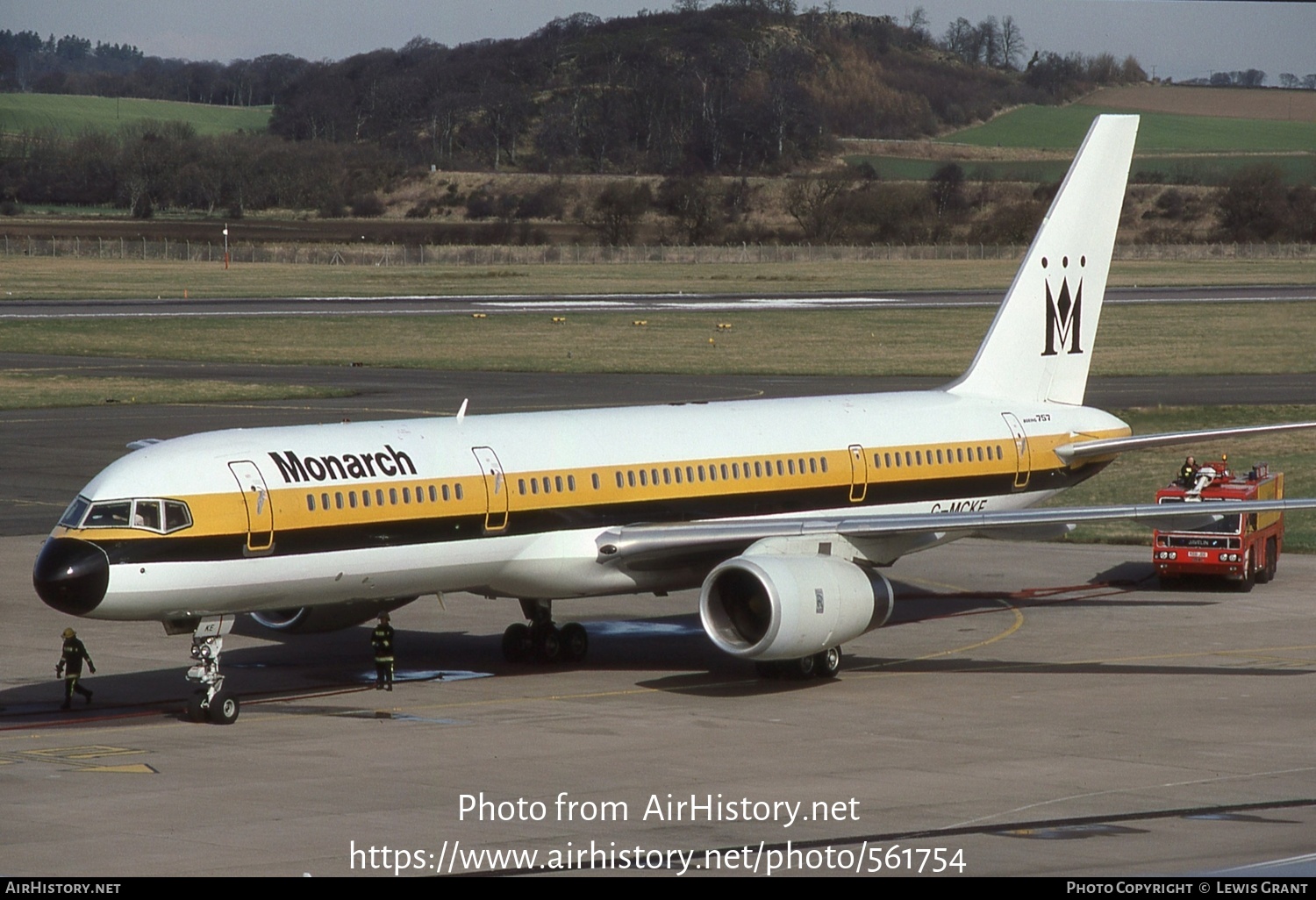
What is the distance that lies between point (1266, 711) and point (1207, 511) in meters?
3.84

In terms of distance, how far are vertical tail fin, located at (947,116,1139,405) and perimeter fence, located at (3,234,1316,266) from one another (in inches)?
5141

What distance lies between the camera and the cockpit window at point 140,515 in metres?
26.6

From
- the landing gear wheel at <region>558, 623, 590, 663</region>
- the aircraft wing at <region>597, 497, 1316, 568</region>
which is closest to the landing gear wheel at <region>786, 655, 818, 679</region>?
the aircraft wing at <region>597, 497, 1316, 568</region>

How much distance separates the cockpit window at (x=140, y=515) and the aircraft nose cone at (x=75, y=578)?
0.48 meters

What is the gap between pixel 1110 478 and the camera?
54531 millimetres

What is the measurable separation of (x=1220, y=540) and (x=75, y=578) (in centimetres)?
2448

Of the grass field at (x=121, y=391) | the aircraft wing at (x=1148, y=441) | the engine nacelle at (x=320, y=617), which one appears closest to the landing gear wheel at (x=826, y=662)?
the engine nacelle at (x=320, y=617)

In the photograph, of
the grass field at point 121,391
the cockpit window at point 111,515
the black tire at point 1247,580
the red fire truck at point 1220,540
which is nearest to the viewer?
the cockpit window at point 111,515

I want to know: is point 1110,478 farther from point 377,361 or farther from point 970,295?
point 970,295

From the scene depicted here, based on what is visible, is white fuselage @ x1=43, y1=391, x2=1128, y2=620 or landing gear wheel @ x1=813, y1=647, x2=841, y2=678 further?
landing gear wheel @ x1=813, y1=647, x2=841, y2=678

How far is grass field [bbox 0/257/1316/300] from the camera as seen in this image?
135250mm

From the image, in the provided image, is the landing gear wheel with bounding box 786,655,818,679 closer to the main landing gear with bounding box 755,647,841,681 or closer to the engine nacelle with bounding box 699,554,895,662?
the main landing gear with bounding box 755,647,841,681

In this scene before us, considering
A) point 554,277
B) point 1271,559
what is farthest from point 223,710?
point 554,277

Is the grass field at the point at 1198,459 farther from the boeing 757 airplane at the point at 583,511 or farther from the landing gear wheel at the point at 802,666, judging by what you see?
the landing gear wheel at the point at 802,666
